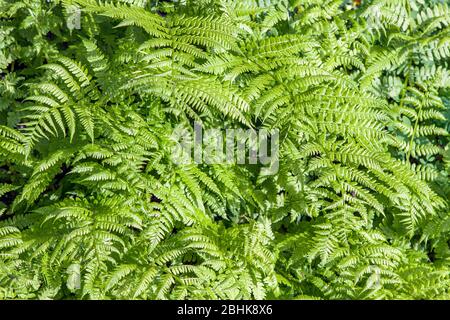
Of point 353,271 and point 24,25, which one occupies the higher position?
point 24,25

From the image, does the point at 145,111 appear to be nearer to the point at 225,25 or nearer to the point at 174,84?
the point at 174,84

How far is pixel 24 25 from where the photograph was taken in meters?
3.40

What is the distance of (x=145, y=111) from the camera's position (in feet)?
11.1

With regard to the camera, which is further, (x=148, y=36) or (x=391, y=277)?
(x=148, y=36)

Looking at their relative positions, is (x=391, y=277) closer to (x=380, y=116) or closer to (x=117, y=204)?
(x=380, y=116)

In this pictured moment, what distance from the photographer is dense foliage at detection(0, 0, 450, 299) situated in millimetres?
3049

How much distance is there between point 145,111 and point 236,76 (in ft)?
1.89

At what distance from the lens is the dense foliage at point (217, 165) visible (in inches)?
120

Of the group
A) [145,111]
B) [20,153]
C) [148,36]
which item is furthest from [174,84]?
[20,153]

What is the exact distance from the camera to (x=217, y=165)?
10.9ft

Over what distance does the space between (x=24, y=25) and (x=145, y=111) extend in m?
0.89
